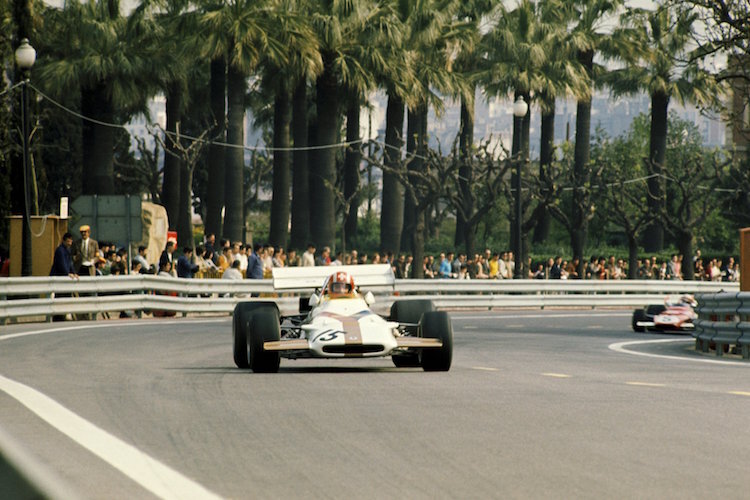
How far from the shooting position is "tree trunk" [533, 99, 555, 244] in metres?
58.1

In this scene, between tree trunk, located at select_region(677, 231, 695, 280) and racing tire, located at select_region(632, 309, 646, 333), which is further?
tree trunk, located at select_region(677, 231, 695, 280)

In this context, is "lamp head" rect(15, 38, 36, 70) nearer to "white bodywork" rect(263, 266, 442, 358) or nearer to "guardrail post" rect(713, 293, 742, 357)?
"guardrail post" rect(713, 293, 742, 357)

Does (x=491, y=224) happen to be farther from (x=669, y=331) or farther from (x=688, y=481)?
(x=688, y=481)

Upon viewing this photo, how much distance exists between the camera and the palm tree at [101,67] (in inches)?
1859

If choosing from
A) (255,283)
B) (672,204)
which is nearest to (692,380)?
(255,283)

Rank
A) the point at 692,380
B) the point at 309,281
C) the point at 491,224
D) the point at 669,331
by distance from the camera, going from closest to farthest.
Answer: the point at 692,380
the point at 309,281
the point at 669,331
the point at 491,224

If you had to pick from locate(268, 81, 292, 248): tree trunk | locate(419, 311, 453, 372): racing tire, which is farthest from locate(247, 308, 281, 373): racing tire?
locate(268, 81, 292, 248): tree trunk

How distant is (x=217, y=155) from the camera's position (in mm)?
51156

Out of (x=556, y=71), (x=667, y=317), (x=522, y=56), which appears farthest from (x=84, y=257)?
(x=556, y=71)

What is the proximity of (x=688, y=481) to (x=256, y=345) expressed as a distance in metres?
7.64

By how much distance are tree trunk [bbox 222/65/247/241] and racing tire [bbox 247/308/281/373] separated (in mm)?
32387

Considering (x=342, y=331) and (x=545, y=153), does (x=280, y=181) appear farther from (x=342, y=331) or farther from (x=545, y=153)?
(x=342, y=331)

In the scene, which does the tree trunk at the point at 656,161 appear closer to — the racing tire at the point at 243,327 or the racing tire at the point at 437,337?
the racing tire at the point at 437,337

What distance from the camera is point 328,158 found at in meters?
47.9
